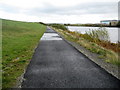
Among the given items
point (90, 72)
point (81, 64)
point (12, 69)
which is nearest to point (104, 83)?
point (90, 72)

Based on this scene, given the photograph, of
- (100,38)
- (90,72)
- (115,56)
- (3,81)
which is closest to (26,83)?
(3,81)

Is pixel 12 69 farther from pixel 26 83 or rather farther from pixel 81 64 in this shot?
pixel 81 64

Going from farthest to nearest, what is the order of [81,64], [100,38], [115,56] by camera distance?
[100,38], [115,56], [81,64]

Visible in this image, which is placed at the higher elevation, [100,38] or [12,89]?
[100,38]

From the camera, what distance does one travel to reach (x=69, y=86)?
13.4ft

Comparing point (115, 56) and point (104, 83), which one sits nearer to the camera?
point (104, 83)

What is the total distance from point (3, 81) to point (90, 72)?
322 cm

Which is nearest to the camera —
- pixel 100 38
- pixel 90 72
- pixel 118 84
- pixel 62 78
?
pixel 118 84

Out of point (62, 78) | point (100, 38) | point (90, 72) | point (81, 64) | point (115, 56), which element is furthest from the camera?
point (100, 38)

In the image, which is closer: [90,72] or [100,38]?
[90,72]

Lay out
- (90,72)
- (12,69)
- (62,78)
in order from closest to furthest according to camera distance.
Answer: (62,78)
(90,72)
(12,69)

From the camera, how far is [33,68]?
5.72 m

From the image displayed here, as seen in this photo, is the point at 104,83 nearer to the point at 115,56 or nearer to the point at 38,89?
the point at 38,89

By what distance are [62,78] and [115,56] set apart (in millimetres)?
3442
